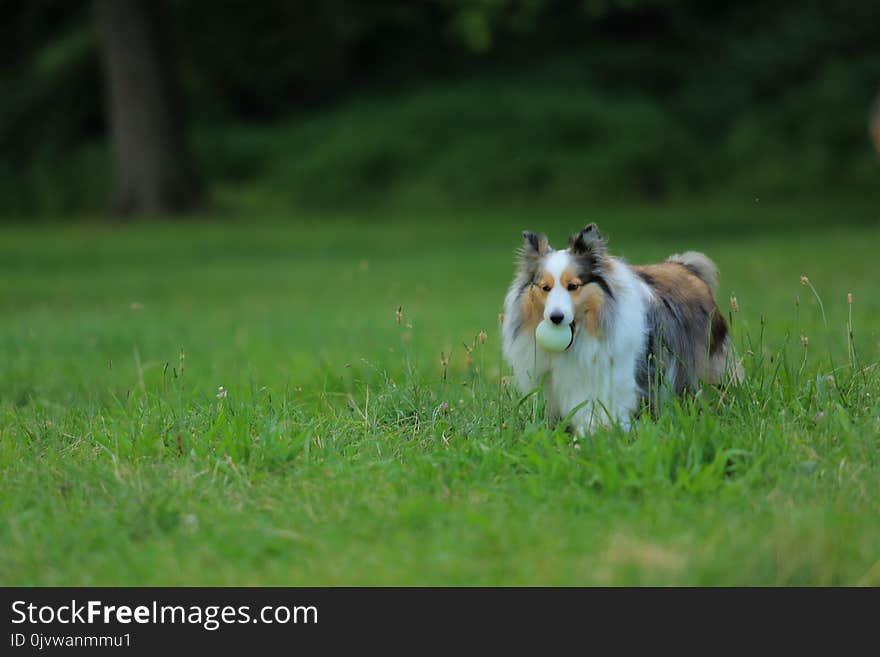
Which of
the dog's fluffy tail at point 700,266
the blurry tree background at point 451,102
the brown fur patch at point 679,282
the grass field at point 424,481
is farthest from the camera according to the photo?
the blurry tree background at point 451,102

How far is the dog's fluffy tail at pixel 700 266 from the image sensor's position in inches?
222

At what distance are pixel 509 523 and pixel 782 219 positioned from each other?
1626 cm

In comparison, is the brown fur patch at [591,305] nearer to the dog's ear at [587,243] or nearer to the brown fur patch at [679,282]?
the dog's ear at [587,243]

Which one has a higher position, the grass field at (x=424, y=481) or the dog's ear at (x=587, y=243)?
the dog's ear at (x=587, y=243)

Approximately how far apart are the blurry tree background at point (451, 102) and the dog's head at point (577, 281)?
14761 mm

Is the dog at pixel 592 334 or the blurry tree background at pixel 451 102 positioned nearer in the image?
the dog at pixel 592 334

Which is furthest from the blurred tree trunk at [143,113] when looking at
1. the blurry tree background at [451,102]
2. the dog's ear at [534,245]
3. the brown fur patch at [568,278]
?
the brown fur patch at [568,278]

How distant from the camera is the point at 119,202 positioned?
2123 centimetres

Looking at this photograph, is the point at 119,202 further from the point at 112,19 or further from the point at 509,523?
the point at 509,523

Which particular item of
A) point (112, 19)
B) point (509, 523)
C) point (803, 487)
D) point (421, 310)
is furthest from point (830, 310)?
point (112, 19)

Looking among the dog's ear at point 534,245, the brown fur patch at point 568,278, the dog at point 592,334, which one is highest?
the dog's ear at point 534,245

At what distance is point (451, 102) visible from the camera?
2575cm

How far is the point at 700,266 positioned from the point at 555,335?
61.2 inches

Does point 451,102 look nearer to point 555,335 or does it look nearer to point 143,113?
point 143,113
